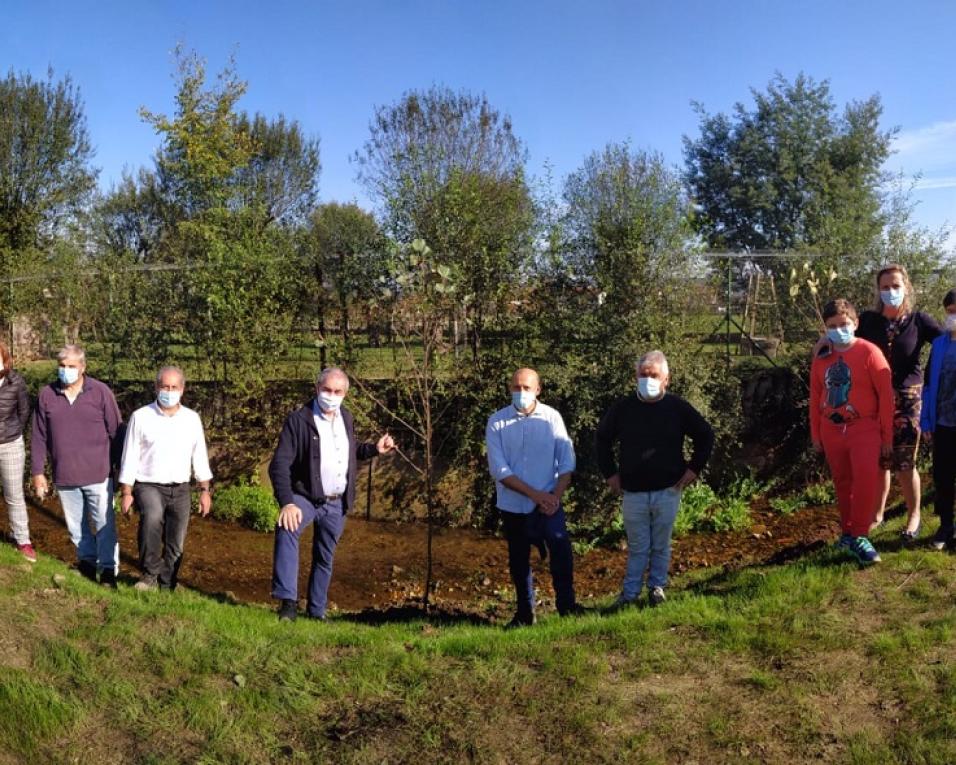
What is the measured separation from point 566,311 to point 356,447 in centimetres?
427

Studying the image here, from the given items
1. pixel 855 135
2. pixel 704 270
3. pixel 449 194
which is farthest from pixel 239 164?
pixel 855 135

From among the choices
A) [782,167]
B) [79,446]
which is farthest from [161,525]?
[782,167]

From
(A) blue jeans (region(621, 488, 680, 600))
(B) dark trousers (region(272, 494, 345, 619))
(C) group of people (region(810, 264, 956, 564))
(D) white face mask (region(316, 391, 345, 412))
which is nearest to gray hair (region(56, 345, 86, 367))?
(D) white face mask (region(316, 391, 345, 412))

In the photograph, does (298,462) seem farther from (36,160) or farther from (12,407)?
(36,160)

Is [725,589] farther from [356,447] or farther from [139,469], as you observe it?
[139,469]

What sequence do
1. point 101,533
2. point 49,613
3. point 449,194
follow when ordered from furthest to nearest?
point 449,194 < point 101,533 < point 49,613

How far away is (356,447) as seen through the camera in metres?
5.68

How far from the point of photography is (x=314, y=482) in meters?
5.29

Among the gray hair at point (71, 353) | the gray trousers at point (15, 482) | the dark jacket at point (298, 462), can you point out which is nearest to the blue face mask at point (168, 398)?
the gray hair at point (71, 353)

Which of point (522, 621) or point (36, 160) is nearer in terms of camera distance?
point (522, 621)

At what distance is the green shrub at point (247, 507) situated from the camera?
970 cm

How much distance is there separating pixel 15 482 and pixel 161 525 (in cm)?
133

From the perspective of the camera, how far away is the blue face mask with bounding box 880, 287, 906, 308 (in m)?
5.23

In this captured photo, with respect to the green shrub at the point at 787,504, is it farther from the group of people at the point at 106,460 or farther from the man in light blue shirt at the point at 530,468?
the group of people at the point at 106,460
